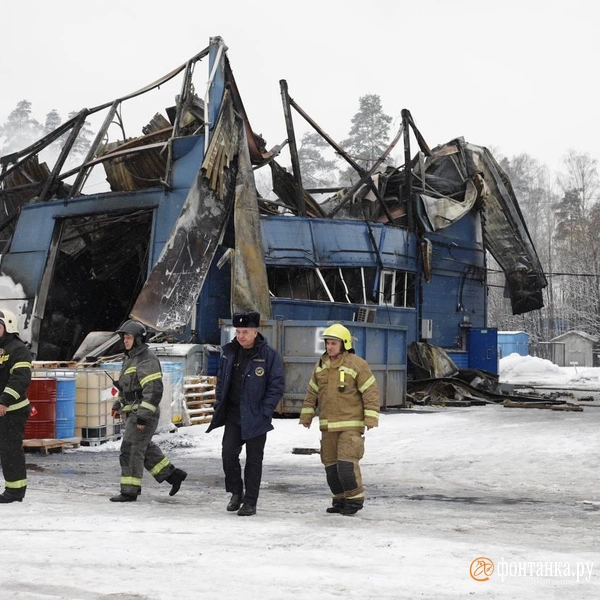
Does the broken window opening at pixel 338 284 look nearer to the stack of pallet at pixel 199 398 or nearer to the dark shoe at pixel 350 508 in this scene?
the stack of pallet at pixel 199 398

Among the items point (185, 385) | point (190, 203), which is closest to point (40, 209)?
point (190, 203)

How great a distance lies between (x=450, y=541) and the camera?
20.2 feet

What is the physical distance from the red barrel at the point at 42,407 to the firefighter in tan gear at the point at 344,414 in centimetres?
617

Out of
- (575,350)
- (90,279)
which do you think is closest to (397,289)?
(90,279)

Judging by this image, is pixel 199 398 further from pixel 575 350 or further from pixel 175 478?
pixel 575 350

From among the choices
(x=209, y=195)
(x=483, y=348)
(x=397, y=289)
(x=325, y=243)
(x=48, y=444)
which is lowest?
(x=48, y=444)

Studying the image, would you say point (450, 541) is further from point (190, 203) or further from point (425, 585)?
point (190, 203)

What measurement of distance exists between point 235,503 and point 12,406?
7.34ft

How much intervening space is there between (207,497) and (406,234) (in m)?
16.8

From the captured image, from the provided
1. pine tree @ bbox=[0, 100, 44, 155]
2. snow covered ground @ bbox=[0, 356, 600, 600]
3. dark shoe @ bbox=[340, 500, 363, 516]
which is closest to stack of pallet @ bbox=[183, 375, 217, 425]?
snow covered ground @ bbox=[0, 356, 600, 600]

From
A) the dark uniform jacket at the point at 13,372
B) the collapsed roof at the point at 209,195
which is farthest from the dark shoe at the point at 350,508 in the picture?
the collapsed roof at the point at 209,195

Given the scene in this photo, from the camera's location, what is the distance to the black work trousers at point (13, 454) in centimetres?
788

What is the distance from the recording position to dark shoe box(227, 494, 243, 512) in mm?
7570

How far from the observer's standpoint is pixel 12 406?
799 cm
